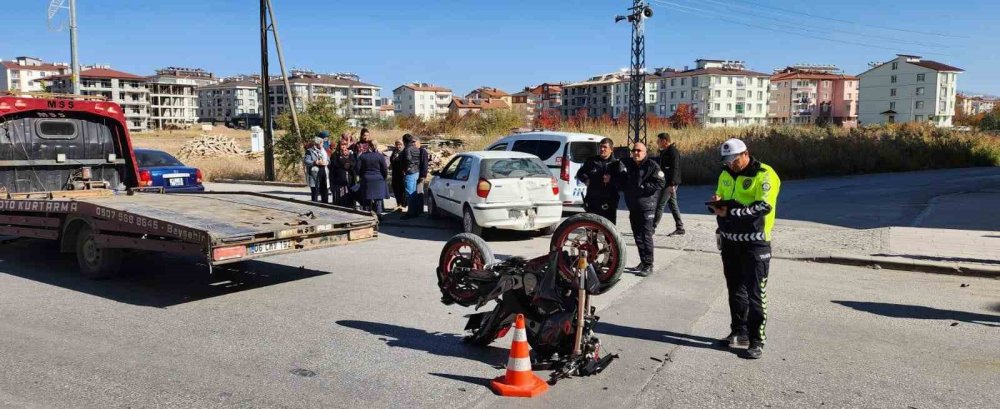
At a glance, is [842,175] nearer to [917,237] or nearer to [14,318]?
[917,237]

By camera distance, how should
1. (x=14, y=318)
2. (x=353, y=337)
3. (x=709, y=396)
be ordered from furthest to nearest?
(x=14, y=318), (x=353, y=337), (x=709, y=396)

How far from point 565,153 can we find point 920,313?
7392mm

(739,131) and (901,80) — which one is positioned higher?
(901,80)

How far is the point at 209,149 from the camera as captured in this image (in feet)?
144

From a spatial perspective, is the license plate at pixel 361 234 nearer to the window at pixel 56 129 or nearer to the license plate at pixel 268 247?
the license plate at pixel 268 247

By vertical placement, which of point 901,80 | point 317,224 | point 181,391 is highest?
point 901,80

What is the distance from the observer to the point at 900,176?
24.0 metres

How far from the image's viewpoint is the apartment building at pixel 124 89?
120375 mm

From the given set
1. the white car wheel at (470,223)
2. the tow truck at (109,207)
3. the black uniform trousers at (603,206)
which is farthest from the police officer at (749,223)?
the white car wheel at (470,223)

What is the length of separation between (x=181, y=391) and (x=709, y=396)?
3.58 metres

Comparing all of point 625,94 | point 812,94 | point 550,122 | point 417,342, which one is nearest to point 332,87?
point 625,94

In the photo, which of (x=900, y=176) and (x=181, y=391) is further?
(x=900, y=176)

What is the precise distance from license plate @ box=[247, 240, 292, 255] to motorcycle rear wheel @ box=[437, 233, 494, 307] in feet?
6.72

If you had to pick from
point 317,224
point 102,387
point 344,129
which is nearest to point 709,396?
point 102,387
